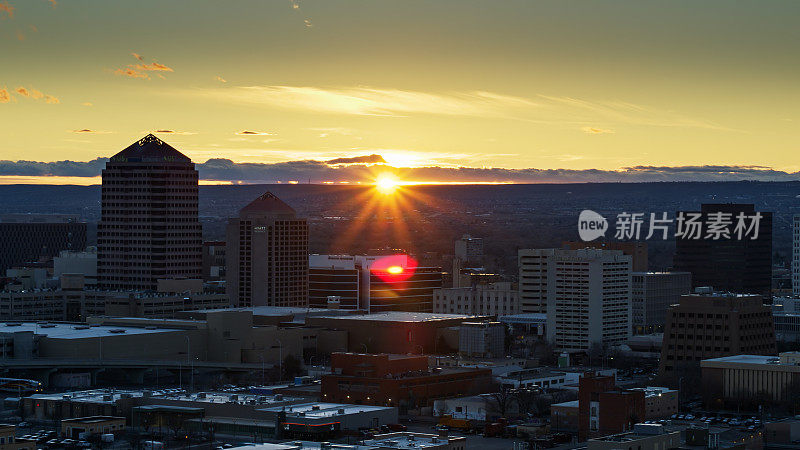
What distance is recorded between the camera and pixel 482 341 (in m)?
129

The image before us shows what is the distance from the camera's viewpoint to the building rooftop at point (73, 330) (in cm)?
12113

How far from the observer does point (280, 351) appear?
4865 inches

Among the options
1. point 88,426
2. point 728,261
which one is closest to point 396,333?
point 88,426

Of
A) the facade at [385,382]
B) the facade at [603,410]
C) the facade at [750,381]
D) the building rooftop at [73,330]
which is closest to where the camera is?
the facade at [603,410]

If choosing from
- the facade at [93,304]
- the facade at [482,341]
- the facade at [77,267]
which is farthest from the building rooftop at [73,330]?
the facade at [77,267]

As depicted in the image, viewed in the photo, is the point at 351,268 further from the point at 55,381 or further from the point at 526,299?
the point at 55,381

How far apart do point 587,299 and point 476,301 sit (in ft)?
90.8

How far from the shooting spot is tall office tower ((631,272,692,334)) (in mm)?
153000

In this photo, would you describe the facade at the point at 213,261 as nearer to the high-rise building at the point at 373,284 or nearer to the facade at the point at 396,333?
the high-rise building at the point at 373,284

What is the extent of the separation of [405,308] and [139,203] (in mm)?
30724

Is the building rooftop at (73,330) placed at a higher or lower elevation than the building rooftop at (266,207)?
lower

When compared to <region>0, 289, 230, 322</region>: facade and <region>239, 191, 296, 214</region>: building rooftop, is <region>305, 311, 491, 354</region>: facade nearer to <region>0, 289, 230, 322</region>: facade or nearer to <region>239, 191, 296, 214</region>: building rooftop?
<region>0, 289, 230, 322</region>: facade

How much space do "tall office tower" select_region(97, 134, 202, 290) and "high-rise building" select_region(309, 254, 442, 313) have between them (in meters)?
14.5

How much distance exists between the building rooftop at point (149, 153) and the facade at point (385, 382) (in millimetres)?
75341
